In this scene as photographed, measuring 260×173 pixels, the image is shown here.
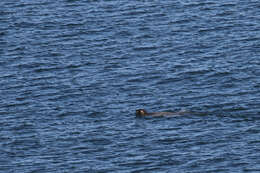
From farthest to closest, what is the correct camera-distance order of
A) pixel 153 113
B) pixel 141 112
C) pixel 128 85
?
pixel 128 85 → pixel 153 113 → pixel 141 112

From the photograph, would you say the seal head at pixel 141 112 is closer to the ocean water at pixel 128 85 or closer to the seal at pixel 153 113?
the seal at pixel 153 113

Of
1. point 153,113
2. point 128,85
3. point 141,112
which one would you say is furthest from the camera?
point 128,85

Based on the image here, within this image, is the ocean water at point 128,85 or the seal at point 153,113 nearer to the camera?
the ocean water at point 128,85

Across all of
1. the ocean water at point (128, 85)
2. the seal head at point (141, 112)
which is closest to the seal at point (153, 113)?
the seal head at point (141, 112)

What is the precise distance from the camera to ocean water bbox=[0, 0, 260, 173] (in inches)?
2320

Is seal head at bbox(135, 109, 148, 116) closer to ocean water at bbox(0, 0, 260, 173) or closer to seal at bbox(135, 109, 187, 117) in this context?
seal at bbox(135, 109, 187, 117)

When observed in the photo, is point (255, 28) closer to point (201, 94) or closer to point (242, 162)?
point (201, 94)

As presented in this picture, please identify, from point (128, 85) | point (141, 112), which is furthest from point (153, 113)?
point (128, 85)

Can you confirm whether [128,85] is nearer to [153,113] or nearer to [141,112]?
[153,113]

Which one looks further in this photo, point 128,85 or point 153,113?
point 128,85

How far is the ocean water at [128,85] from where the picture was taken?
5894cm

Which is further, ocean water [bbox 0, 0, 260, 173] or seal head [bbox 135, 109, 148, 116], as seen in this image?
seal head [bbox 135, 109, 148, 116]

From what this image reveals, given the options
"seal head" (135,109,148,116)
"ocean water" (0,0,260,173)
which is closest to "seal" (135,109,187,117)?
"seal head" (135,109,148,116)

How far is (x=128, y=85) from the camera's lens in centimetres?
7150
